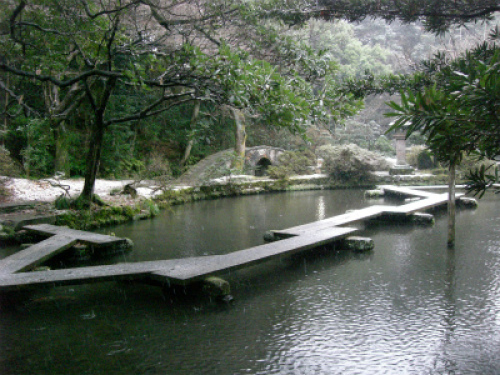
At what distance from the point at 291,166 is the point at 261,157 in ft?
4.46

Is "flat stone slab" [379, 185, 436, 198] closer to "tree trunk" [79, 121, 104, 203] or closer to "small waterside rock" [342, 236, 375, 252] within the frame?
"small waterside rock" [342, 236, 375, 252]

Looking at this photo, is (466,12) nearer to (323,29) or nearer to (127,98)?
(127,98)

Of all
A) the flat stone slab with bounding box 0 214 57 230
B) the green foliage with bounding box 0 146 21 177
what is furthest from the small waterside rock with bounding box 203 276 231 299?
the green foliage with bounding box 0 146 21 177

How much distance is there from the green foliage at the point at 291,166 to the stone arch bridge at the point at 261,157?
402 millimetres

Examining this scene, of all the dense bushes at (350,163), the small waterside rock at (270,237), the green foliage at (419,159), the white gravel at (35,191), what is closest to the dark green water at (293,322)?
the small waterside rock at (270,237)

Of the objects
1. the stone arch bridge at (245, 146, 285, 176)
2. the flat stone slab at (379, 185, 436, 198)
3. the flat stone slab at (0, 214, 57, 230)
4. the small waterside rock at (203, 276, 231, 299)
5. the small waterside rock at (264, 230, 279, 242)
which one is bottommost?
the small waterside rock at (203, 276, 231, 299)

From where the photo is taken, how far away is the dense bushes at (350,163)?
54.0ft

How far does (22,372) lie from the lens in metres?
3.17

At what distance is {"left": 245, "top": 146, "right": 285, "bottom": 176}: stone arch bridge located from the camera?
17853 millimetres

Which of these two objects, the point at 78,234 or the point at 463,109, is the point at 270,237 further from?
the point at 463,109

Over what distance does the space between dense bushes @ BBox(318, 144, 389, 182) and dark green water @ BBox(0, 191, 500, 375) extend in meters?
9.98

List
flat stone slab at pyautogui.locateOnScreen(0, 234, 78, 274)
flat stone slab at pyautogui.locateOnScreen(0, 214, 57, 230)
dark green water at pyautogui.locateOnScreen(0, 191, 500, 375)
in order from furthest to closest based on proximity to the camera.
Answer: flat stone slab at pyautogui.locateOnScreen(0, 214, 57, 230), flat stone slab at pyautogui.locateOnScreen(0, 234, 78, 274), dark green water at pyautogui.locateOnScreen(0, 191, 500, 375)

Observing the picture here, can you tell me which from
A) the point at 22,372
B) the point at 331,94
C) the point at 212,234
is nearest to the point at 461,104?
the point at 22,372

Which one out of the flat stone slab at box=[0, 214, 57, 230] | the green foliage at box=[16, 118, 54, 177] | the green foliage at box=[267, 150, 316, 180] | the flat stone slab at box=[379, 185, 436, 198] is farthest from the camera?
the green foliage at box=[267, 150, 316, 180]
